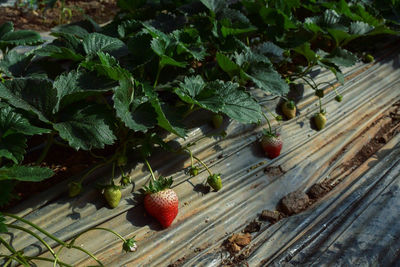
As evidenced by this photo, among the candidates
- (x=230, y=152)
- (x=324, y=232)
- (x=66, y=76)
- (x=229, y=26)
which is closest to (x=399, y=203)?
(x=324, y=232)

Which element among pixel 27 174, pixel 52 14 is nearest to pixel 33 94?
pixel 27 174

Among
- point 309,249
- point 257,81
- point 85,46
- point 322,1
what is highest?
point 322,1

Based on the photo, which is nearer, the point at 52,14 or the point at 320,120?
the point at 320,120

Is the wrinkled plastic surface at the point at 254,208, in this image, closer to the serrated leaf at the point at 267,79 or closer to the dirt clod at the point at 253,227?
the dirt clod at the point at 253,227

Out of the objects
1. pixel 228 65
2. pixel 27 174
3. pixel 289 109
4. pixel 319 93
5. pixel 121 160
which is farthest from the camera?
pixel 319 93

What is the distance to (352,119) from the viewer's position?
7.84 ft

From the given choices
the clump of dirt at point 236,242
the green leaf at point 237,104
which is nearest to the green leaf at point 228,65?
the green leaf at point 237,104

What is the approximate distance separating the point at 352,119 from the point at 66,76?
1510 mm

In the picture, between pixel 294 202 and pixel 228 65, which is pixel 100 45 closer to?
pixel 228 65

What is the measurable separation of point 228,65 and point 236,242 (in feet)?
2.25

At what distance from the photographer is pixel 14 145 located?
1.32 meters

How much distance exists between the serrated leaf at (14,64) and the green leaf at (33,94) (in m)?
0.26

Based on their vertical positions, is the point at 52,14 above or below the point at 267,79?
above

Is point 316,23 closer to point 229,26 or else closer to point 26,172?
point 229,26
